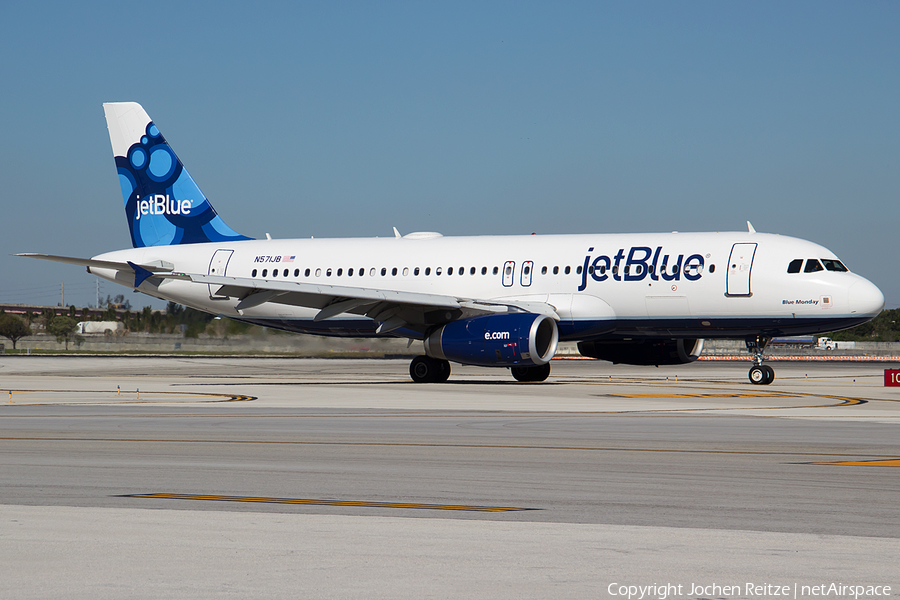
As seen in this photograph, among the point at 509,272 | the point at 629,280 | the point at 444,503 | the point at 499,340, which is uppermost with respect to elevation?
the point at 509,272

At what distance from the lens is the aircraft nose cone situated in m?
26.0

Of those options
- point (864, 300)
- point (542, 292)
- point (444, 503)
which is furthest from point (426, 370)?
point (444, 503)

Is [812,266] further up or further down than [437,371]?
further up

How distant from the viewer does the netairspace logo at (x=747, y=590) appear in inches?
210

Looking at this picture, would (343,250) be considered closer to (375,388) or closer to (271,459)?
(375,388)

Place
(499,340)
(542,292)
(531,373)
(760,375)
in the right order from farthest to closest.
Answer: (531,373) < (542,292) < (760,375) < (499,340)

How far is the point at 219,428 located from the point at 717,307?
51.1 ft

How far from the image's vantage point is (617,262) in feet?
91.1

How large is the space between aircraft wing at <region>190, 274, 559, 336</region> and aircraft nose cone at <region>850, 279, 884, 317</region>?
769cm

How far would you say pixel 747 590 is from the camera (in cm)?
543

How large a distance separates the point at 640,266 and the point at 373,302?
7288mm

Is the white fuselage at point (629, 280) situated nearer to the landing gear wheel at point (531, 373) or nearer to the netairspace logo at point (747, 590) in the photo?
the landing gear wheel at point (531, 373)

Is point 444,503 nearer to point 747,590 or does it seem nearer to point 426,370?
point 747,590

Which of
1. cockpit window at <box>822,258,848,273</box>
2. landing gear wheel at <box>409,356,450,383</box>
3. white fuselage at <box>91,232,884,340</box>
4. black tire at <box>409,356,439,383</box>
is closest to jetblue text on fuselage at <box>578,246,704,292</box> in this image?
white fuselage at <box>91,232,884,340</box>
